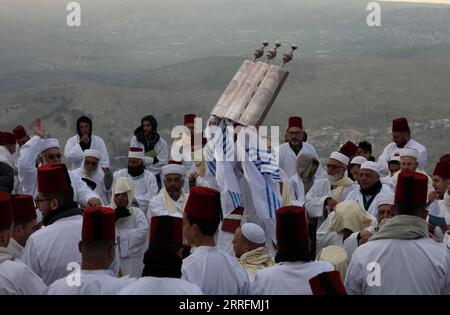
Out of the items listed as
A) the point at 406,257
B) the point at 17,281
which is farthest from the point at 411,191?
the point at 17,281

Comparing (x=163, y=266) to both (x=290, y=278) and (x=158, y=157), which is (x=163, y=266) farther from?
Result: (x=158, y=157)

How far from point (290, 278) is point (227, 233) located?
2598 mm

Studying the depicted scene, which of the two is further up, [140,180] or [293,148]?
[293,148]

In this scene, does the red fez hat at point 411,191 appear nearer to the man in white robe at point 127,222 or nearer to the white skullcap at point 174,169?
the man in white robe at point 127,222

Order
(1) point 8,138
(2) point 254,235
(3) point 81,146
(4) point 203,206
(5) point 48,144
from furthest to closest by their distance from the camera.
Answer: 1. (3) point 81,146
2. (1) point 8,138
3. (5) point 48,144
4. (2) point 254,235
5. (4) point 203,206

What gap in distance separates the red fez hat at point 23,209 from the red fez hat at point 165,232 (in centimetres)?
135

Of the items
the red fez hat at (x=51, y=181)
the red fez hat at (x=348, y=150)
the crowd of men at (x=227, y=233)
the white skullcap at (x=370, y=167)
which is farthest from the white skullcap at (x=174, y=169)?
the red fez hat at (x=51, y=181)

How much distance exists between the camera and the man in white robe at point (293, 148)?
9.72 metres

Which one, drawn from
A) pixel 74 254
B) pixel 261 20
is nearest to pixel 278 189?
pixel 74 254

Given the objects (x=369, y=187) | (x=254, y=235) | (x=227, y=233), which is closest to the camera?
(x=254, y=235)

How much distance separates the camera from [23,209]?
5.34 meters

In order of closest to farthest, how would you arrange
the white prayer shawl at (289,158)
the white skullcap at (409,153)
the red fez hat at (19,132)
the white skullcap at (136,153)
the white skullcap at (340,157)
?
the white skullcap at (409,153), the white skullcap at (340,157), the white skullcap at (136,153), the white prayer shawl at (289,158), the red fez hat at (19,132)

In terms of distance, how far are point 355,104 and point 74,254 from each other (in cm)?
2736

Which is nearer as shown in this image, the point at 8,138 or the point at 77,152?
the point at 8,138
